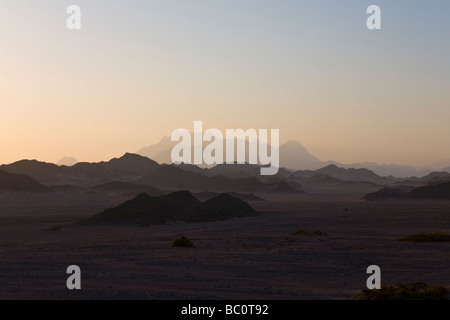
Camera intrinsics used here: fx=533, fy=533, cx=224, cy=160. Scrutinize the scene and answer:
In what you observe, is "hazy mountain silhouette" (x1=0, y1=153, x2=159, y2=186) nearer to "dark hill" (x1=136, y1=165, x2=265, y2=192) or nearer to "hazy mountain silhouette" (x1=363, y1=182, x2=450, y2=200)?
"dark hill" (x1=136, y1=165, x2=265, y2=192)

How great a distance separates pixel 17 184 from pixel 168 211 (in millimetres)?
69510

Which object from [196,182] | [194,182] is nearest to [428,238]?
[196,182]

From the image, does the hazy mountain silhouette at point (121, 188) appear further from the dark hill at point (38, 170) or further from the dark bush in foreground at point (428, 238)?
the dark bush in foreground at point (428, 238)

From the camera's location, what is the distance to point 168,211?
5544 centimetres

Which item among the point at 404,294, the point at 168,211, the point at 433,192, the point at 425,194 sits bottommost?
the point at 425,194

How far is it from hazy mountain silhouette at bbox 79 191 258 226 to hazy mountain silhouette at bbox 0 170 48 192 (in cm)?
6286

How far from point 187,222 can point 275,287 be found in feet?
121

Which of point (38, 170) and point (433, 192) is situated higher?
point (38, 170)

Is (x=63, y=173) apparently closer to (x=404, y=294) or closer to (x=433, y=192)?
(x=433, y=192)

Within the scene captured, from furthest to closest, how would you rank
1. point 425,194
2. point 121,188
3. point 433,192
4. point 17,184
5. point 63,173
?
point 63,173, point 121,188, point 17,184, point 425,194, point 433,192

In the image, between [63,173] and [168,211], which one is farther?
[63,173]

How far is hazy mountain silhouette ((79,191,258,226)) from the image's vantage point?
51406 millimetres
